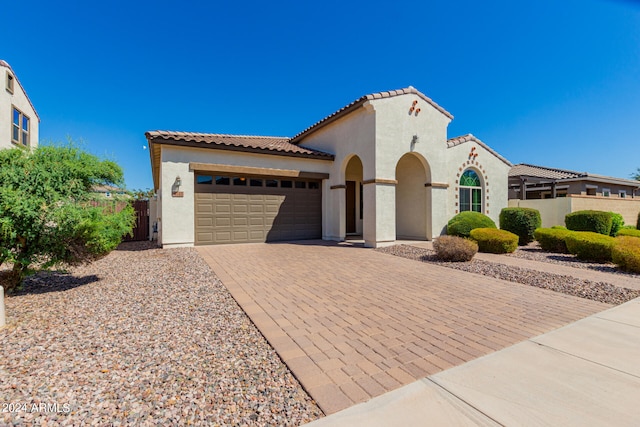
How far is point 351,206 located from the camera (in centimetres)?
1533


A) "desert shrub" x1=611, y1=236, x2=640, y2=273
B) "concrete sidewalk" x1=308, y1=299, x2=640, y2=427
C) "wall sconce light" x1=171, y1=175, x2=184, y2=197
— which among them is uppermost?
"wall sconce light" x1=171, y1=175, x2=184, y2=197

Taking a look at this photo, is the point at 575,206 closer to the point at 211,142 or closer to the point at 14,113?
the point at 211,142

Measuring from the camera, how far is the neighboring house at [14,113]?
14977 mm

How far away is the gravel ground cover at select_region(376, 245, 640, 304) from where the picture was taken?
5.21 metres

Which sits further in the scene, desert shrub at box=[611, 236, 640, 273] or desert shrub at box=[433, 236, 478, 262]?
desert shrub at box=[433, 236, 478, 262]

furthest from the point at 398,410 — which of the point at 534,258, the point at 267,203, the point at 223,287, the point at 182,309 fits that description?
the point at 267,203

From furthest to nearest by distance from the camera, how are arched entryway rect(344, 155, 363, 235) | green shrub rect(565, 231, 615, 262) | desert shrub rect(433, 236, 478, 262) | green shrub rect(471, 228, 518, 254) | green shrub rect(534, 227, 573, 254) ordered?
arched entryway rect(344, 155, 363, 235), green shrub rect(534, 227, 573, 254), green shrub rect(471, 228, 518, 254), green shrub rect(565, 231, 615, 262), desert shrub rect(433, 236, 478, 262)

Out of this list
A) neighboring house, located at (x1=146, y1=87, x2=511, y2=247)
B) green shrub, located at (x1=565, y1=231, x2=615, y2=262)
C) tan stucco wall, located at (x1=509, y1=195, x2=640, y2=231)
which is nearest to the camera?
green shrub, located at (x1=565, y1=231, x2=615, y2=262)

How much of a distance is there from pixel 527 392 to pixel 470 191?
13.4 m

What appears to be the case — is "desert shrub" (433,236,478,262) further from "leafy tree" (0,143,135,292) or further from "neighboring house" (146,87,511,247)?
"leafy tree" (0,143,135,292)

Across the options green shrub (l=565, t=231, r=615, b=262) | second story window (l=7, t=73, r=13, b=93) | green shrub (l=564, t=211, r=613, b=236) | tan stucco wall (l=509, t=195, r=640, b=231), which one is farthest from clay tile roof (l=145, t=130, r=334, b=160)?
second story window (l=7, t=73, r=13, b=93)

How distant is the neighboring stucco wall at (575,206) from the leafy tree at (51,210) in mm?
17881

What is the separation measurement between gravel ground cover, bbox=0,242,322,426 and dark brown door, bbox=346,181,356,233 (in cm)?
1067

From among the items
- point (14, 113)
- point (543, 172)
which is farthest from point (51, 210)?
point (543, 172)
